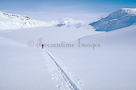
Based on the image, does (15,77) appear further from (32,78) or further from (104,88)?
(104,88)

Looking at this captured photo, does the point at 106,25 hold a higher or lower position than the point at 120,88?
higher

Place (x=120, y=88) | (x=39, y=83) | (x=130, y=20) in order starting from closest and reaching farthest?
(x=120, y=88) → (x=39, y=83) → (x=130, y=20)

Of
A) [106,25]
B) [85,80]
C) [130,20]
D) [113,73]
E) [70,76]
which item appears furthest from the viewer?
[106,25]

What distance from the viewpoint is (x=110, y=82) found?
437 centimetres

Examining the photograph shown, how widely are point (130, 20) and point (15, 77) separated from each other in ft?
691

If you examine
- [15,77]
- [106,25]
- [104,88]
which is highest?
[106,25]

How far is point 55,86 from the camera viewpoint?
160 inches

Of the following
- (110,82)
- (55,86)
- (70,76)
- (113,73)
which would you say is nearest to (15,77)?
(55,86)

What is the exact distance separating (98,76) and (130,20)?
20802 centimetres

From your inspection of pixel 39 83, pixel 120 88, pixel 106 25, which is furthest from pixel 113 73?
pixel 106 25

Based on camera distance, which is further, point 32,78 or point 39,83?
point 32,78

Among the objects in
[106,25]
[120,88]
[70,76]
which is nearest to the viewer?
[120,88]

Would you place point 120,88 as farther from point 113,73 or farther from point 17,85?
point 17,85

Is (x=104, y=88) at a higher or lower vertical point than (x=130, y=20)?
lower
